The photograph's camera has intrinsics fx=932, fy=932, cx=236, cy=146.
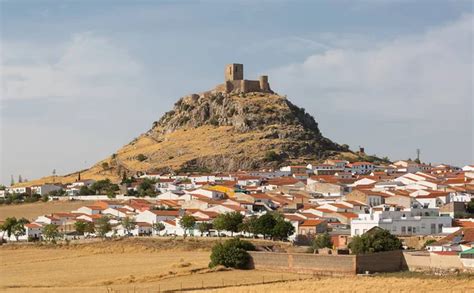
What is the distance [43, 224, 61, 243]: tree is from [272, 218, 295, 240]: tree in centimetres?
2004

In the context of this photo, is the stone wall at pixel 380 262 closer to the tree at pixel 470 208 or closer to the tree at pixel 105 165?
the tree at pixel 470 208

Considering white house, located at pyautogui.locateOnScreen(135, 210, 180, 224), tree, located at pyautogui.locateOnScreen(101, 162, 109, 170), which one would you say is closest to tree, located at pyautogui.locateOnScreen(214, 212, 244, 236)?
white house, located at pyautogui.locateOnScreen(135, 210, 180, 224)

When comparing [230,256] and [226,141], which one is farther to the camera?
[226,141]

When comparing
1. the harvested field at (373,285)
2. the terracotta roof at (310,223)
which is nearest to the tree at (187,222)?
the terracotta roof at (310,223)

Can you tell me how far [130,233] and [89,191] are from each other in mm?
34857

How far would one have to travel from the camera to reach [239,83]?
478 feet

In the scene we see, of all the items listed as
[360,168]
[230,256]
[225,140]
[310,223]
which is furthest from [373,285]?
[225,140]

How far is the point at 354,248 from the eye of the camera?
56531 mm

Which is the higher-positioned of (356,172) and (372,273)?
(356,172)

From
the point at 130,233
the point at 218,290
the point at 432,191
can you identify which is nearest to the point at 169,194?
the point at 130,233

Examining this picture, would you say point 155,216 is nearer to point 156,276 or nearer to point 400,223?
point 400,223

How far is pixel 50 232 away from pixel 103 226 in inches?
181

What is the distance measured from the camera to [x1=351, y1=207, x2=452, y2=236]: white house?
65875 mm

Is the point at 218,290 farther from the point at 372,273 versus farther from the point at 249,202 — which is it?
the point at 249,202
